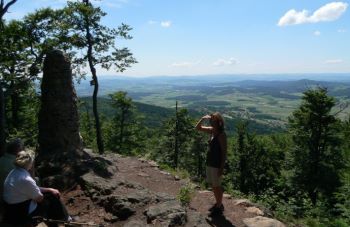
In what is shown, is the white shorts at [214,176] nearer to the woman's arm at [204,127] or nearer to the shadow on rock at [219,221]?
the shadow on rock at [219,221]

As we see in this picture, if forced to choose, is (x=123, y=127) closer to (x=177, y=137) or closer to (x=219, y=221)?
(x=177, y=137)

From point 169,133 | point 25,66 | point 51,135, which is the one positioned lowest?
point 169,133

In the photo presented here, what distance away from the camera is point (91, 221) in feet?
29.9

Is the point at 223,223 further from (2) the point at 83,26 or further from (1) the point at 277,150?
(1) the point at 277,150

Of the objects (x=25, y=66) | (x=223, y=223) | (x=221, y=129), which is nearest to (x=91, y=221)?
(x=223, y=223)

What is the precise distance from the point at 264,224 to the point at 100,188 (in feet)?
14.9

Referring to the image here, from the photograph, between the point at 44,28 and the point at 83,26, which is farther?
the point at 83,26

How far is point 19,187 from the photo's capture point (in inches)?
260

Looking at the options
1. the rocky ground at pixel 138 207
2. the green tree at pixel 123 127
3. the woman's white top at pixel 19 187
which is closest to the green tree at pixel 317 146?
the green tree at pixel 123 127

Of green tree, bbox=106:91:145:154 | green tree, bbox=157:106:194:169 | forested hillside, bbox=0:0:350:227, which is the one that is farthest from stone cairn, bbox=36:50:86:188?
green tree, bbox=157:106:194:169

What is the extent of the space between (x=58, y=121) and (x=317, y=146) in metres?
25.4

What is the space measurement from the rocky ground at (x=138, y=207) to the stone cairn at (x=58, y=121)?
114cm

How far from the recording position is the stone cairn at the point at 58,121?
12070 mm

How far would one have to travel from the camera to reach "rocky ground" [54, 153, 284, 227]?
881 cm
